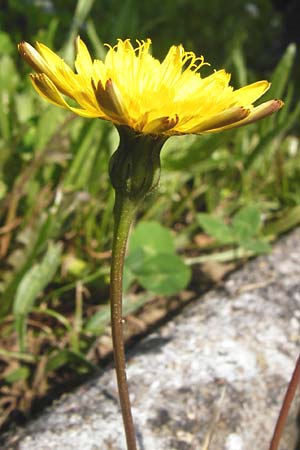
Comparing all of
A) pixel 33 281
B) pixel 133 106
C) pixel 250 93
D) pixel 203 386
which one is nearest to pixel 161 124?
pixel 133 106

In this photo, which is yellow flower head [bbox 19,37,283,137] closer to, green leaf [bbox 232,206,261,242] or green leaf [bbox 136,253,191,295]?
green leaf [bbox 136,253,191,295]

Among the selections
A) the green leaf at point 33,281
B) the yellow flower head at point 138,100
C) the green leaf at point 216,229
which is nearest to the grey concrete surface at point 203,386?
the green leaf at point 216,229

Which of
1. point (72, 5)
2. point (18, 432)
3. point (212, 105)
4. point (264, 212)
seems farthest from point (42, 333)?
point (72, 5)

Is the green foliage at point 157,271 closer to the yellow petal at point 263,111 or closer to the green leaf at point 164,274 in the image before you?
the green leaf at point 164,274

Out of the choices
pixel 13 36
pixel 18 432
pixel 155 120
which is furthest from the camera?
pixel 13 36

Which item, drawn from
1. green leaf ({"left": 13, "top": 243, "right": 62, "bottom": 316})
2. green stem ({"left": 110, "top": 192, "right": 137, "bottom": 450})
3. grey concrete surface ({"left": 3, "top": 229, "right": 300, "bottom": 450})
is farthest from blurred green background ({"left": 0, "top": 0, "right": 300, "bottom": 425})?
green stem ({"left": 110, "top": 192, "right": 137, "bottom": 450})

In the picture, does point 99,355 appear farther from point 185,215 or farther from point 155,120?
point 155,120
